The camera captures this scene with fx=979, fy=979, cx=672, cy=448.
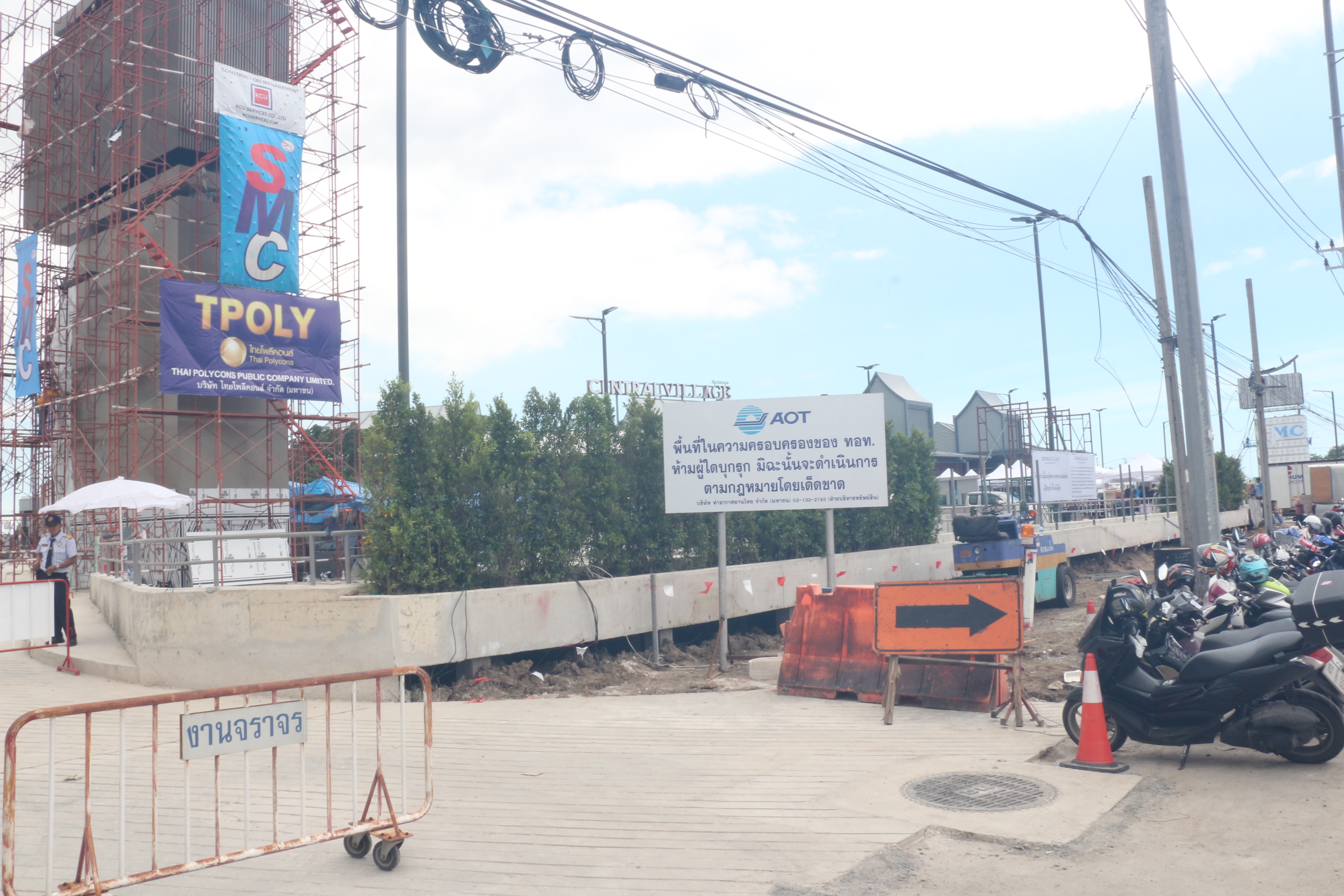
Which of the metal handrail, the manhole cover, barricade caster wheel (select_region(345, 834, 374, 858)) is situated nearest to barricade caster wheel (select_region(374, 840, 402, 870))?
barricade caster wheel (select_region(345, 834, 374, 858))

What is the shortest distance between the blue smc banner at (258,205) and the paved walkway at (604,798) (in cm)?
1657

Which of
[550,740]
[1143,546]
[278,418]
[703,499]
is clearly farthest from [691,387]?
[550,740]

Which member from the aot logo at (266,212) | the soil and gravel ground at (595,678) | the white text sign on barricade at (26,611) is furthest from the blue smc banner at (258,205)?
the soil and gravel ground at (595,678)

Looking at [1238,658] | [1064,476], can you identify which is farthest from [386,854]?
[1064,476]

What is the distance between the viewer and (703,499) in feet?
41.5

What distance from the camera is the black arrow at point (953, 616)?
909cm

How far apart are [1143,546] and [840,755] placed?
1230 inches

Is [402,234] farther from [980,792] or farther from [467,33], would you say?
[980,792]

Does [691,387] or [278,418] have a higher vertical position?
[691,387]

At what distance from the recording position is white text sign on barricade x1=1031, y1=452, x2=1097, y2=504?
3247 cm

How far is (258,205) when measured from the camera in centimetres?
2477

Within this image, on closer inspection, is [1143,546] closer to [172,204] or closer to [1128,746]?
[1128,746]

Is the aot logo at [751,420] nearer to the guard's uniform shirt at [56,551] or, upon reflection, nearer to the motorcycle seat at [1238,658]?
the motorcycle seat at [1238,658]

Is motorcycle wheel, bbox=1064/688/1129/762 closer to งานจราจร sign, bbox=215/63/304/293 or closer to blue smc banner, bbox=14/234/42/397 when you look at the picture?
งานจราจร sign, bbox=215/63/304/293
